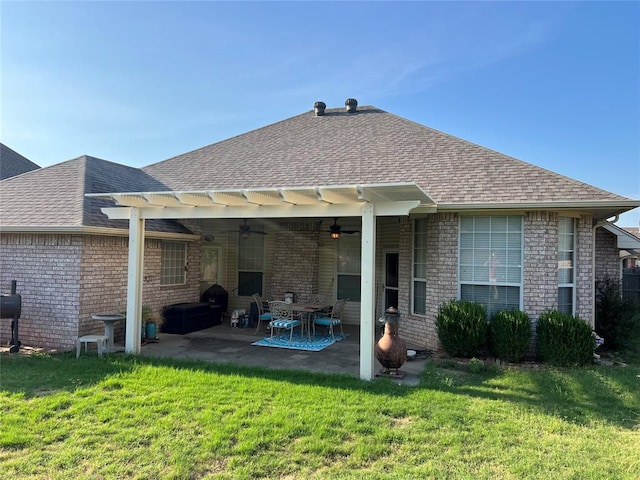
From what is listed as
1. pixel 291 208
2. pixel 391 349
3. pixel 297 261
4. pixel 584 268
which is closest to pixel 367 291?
pixel 391 349

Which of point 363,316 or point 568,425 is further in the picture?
point 363,316

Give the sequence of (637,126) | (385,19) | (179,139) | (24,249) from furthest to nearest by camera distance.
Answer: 1. (179,139)
2. (637,126)
3. (385,19)
4. (24,249)

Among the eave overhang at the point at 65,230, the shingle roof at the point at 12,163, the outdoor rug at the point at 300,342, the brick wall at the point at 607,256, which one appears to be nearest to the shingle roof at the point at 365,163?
the eave overhang at the point at 65,230

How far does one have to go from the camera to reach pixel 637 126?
11156mm

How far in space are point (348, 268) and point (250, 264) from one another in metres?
3.40

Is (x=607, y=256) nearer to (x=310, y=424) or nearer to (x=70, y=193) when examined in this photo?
(x=310, y=424)

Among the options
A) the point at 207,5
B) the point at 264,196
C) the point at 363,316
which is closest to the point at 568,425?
the point at 363,316

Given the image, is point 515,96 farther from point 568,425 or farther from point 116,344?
point 116,344

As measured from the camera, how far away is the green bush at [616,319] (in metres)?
8.62

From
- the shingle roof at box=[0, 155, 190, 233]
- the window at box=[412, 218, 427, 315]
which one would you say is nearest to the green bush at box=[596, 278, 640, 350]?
the window at box=[412, 218, 427, 315]

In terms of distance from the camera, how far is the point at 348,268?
12.2 meters

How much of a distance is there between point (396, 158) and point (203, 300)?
688 centimetres

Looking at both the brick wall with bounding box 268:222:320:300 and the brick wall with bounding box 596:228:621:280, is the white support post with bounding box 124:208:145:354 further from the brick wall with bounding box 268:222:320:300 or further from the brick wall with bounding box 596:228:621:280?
the brick wall with bounding box 596:228:621:280

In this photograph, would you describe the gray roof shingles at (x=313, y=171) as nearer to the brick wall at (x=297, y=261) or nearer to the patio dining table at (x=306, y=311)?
the brick wall at (x=297, y=261)
